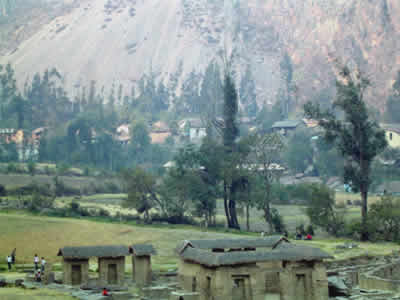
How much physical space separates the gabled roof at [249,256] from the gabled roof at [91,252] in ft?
14.9

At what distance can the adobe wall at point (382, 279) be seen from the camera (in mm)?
35438

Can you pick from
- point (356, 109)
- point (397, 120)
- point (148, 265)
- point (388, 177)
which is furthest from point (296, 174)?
point (148, 265)

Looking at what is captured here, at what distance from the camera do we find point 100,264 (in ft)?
126

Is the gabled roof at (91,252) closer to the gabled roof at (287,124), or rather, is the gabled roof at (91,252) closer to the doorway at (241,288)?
the doorway at (241,288)

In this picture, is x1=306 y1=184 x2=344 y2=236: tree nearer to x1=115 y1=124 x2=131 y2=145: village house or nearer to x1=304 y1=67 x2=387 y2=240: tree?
x1=304 y1=67 x2=387 y2=240: tree

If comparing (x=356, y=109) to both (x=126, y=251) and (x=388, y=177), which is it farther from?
(x=388, y=177)

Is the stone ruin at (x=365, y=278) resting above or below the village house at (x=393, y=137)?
below

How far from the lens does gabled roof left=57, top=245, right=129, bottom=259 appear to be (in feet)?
123

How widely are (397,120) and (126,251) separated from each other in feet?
388

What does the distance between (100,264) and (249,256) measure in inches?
386

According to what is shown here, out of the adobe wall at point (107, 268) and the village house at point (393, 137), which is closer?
the adobe wall at point (107, 268)

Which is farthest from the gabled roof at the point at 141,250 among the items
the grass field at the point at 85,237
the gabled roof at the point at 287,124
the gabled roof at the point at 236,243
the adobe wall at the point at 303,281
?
the gabled roof at the point at 287,124

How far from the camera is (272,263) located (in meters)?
34.0

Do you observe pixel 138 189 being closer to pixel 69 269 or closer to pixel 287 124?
pixel 69 269
